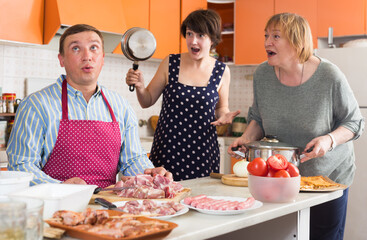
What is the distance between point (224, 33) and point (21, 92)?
221 cm

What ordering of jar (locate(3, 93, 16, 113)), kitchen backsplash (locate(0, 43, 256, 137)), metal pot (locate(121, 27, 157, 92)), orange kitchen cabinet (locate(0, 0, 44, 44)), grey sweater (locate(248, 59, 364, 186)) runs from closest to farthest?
grey sweater (locate(248, 59, 364, 186)), metal pot (locate(121, 27, 157, 92)), orange kitchen cabinet (locate(0, 0, 44, 44)), jar (locate(3, 93, 16, 113)), kitchen backsplash (locate(0, 43, 256, 137))

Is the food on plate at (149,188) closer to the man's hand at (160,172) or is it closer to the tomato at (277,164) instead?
the man's hand at (160,172)

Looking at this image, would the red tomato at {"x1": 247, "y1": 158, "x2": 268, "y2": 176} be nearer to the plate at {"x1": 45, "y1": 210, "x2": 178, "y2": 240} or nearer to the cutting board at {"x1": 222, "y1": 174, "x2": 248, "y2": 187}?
the cutting board at {"x1": 222, "y1": 174, "x2": 248, "y2": 187}

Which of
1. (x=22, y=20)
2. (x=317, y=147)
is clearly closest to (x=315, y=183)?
(x=317, y=147)

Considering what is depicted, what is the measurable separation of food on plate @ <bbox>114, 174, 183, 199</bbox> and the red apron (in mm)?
269

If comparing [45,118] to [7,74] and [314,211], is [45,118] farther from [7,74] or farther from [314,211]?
[7,74]

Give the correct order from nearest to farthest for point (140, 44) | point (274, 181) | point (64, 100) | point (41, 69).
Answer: point (274, 181) < point (64, 100) < point (140, 44) < point (41, 69)

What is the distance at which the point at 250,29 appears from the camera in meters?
4.63

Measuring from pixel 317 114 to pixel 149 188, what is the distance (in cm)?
92

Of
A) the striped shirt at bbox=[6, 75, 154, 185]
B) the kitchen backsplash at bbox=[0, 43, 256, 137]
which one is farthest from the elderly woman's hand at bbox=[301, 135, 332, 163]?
the kitchen backsplash at bbox=[0, 43, 256, 137]

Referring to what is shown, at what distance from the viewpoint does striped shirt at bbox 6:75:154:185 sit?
173 cm

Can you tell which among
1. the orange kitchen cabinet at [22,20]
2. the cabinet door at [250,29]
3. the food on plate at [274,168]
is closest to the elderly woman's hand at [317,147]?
the food on plate at [274,168]

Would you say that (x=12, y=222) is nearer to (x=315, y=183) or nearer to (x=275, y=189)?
(x=275, y=189)

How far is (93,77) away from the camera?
1894 millimetres
